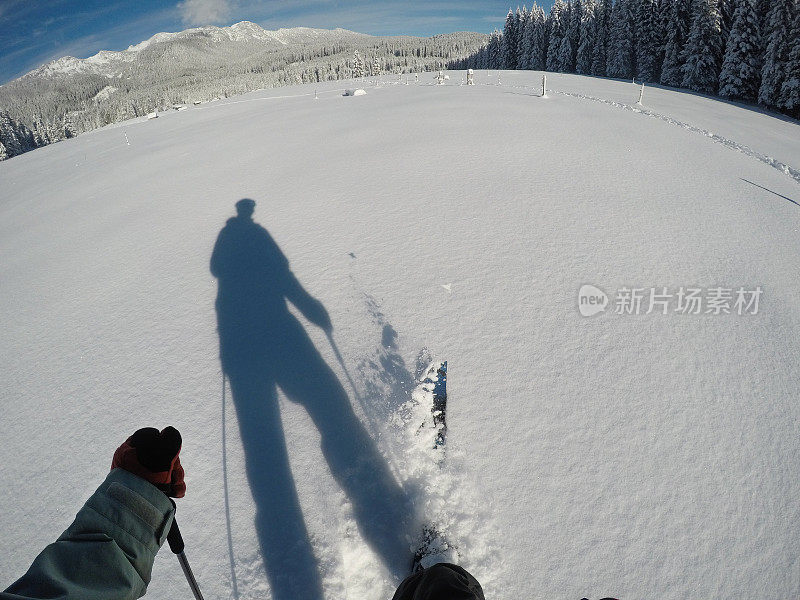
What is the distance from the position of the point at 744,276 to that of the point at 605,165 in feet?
14.2

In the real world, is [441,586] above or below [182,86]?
below

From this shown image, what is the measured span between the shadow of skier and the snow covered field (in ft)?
0.08

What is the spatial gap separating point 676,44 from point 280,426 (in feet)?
165

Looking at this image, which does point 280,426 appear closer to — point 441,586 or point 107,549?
Result: point 441,586

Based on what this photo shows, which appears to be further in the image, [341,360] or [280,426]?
[341,360]

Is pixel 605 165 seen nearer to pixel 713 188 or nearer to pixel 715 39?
pixel 713 188

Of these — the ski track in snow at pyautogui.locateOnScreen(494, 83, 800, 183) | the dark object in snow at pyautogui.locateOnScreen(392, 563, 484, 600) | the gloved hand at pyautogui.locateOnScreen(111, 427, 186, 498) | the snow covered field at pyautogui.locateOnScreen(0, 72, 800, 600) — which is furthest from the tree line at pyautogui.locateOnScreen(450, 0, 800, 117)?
the gloved hand at pyautogui.locateOnScreen(111, 427, 186, 498)

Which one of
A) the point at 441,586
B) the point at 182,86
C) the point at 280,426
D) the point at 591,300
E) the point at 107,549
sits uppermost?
the point at 182,86

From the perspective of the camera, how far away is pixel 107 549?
1188 mm

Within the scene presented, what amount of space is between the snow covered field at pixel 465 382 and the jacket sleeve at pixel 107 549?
1.41 m

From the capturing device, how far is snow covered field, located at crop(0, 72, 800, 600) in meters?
2.45

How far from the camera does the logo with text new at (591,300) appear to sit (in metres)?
4.10

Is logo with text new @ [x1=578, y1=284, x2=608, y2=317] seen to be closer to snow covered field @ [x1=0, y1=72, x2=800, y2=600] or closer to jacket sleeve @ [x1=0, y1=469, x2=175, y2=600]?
snow covered field @ [x1=0, y1=72, x2=800, y2=600]

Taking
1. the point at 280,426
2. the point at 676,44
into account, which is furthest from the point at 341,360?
the point at 676,44
